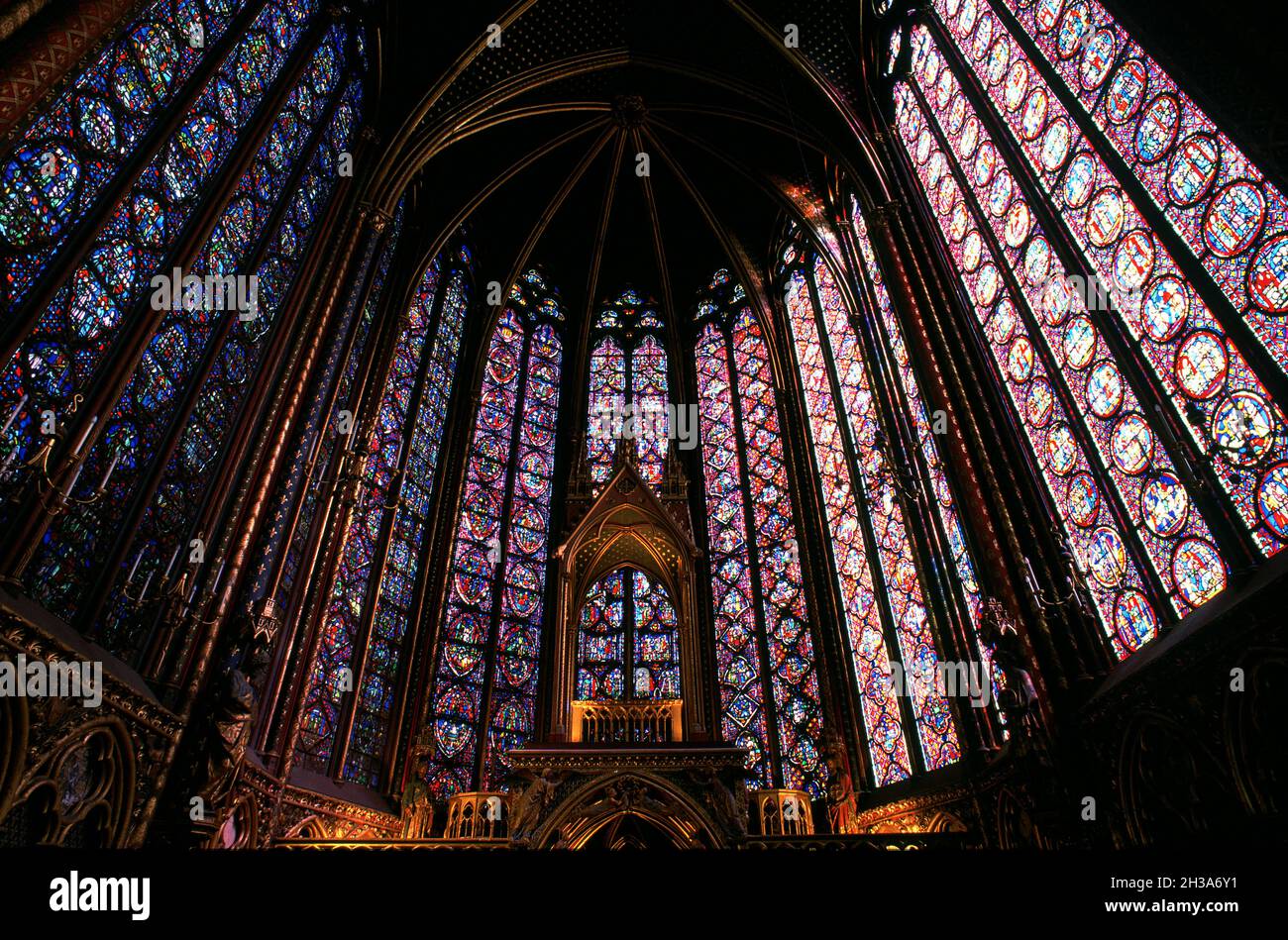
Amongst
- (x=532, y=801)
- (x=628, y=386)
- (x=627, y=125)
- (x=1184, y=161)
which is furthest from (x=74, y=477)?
(x=627, y=125)

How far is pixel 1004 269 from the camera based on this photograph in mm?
8172

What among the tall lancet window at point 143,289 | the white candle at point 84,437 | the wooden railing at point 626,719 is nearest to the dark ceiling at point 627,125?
the tall lancet window at point 143,289

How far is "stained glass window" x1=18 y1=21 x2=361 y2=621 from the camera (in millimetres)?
5738

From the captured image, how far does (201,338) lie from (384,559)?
16.9 ft

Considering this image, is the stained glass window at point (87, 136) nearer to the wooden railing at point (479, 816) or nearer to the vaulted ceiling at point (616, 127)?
the vaulted ceiling at point (616, 127)

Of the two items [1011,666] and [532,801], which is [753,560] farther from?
[1011,666]

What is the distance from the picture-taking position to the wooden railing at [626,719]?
32.1 feet

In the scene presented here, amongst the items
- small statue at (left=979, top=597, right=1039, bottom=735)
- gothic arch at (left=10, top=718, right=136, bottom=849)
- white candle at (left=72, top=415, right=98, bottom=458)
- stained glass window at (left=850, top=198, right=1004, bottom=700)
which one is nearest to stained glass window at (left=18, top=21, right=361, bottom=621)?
white candle at (left=72, top=415, right=98, bottom=458)

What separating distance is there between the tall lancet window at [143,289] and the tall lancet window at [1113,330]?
27.1ft

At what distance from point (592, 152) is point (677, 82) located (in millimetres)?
2337

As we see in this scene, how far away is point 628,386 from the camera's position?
16984 millimetres

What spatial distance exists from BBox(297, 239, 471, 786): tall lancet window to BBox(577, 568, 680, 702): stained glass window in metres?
3.13

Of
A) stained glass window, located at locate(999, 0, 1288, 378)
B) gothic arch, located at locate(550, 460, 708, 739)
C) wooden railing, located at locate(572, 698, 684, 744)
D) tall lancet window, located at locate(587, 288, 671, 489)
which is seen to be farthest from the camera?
tall lancet window, located at locate(587, 288, 671, 489)

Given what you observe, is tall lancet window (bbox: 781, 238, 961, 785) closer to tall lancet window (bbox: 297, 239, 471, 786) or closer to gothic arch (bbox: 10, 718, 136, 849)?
tall lancet window (bbox: 297, 239, 471, 786)
